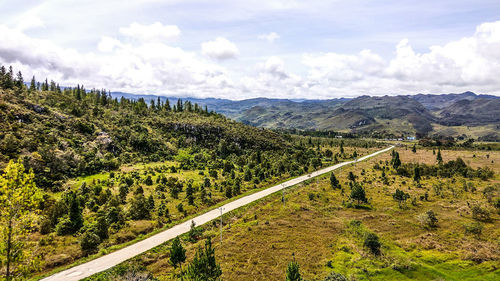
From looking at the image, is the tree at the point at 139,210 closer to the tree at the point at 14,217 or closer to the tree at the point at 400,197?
the tree at the point at 14,217

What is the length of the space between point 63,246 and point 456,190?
383 feet

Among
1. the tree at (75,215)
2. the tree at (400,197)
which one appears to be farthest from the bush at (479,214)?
the tree at (75,215)

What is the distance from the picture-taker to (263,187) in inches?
3829

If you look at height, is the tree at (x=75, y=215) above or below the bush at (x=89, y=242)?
above

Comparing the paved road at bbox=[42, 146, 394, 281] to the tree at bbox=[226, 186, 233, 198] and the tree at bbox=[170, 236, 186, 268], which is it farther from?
the tree at bbox=[170, 236, 186, 268]

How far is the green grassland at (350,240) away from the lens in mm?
43312

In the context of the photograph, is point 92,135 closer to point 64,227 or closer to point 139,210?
point 139,210

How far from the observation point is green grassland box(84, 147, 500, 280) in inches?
1705

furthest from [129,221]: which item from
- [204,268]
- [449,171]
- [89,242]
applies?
[449,171]

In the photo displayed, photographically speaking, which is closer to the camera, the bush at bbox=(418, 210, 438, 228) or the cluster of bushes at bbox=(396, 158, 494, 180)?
the bush at bbox=(418, 210, 438, 228)

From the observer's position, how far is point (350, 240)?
55125 mm

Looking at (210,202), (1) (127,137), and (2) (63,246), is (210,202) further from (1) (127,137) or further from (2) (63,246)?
(1) (127,137)

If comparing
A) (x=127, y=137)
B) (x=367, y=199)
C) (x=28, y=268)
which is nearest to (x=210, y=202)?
(x=367, y=199)

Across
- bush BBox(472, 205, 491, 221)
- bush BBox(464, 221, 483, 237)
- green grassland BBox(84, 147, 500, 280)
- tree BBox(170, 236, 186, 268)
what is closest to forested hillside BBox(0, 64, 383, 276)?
green grassland BBox(84, 147, 500, 280)
